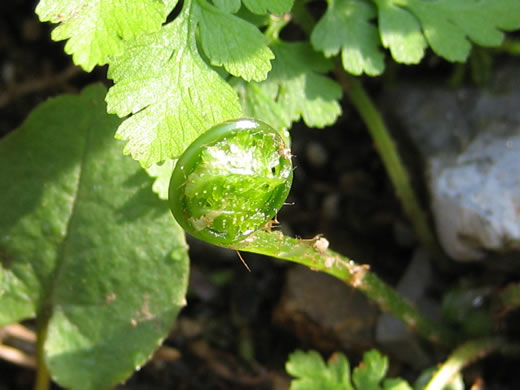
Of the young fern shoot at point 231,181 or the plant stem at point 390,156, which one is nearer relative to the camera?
the young fern shoot at point 231,181

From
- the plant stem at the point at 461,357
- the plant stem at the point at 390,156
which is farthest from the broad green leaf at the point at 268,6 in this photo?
the plant stem at the point at 461,357

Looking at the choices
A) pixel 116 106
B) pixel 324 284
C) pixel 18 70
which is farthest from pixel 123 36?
pixel 18 70

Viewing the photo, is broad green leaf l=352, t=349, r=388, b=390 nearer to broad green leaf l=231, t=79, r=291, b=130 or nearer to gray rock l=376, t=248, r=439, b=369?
gray rock l=376, t=248, r=439, b=369

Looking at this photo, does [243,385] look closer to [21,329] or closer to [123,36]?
[21,329]

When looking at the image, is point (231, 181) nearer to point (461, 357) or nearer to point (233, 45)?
point (233, 45)

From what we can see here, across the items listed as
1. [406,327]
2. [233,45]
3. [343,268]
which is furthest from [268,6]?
[406,327]

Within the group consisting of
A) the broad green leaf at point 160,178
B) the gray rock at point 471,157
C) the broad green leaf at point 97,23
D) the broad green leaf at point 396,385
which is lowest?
the broad green leaf at point 396,385

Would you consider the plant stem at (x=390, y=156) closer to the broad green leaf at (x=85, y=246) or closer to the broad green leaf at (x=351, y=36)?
the broad green leaf at (x=351, y=36)
